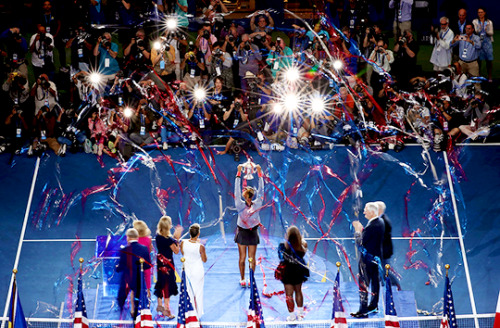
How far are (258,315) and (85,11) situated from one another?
10777 mm

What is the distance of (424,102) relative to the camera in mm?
21609

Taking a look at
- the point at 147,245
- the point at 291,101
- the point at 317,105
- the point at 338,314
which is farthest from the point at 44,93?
the point at 338,314

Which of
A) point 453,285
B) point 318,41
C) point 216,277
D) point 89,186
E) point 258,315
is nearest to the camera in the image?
point 258,315

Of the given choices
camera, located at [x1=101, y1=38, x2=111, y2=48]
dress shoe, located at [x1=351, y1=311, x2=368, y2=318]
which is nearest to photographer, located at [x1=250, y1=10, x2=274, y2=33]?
camera, located at [x1=101, y1=38, x2=111, y2=48]

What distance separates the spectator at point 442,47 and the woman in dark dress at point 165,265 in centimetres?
918

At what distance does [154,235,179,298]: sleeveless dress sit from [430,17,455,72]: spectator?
9648mm

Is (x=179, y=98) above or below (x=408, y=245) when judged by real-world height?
above

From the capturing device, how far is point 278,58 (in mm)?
22094

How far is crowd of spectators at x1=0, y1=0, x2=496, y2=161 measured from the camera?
847 inches

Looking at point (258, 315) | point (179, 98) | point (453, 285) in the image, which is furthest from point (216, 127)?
point (258, 315)

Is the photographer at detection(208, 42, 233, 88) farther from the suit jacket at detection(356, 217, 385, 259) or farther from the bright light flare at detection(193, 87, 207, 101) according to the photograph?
the suit jacket at detection(356, 217, 385, 259)

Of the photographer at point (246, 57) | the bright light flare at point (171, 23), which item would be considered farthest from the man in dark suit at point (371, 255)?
the bright light flare at point (171, 23)

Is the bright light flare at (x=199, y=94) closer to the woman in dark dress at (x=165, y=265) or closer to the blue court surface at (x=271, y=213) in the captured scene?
the blue court surface at (x=271, y=213)

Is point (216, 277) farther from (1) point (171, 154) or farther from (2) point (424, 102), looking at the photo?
(2) point (424, 102)
